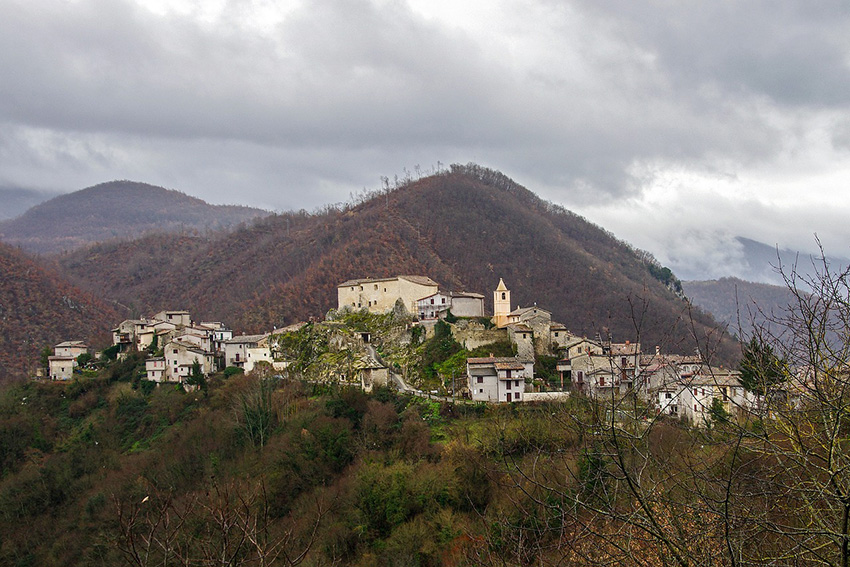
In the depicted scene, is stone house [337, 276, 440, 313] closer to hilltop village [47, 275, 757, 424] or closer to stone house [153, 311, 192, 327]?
hilltop village [47, 275, 757, 424]

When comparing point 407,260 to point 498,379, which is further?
point 407,260

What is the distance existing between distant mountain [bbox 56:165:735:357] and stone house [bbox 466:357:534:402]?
33.8 metres

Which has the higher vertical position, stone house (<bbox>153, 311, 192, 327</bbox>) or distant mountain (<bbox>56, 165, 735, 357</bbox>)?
distant mountain (<bbox>56, 165, 735, 357</bbox>)

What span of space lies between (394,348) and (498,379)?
1053cm

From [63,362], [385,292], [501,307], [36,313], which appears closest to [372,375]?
[385,292]

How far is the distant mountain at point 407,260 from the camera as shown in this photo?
88.7 m

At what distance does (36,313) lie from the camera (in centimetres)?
9081

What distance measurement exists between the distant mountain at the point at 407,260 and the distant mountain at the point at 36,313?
1451cm

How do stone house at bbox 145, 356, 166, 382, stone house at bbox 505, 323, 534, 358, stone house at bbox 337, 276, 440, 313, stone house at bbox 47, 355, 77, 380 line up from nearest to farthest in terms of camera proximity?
stone house at bbox 505, 323, 534, 358, stone house at bbox 337, 276, 440, 313, stone house at bbox 145, 356, 166, 382, stone house at bbox 47, 355, 77, 380

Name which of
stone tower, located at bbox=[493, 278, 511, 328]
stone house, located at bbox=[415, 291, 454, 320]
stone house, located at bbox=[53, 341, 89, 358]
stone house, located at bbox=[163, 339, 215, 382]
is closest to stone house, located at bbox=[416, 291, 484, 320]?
stone house, located at bbox=[415, 291, 454, 320]

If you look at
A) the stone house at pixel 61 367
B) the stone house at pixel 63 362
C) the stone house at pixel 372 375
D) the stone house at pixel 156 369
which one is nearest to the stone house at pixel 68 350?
the stone house at pixel 63 362

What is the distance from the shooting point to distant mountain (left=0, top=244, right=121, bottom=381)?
81.0 metres

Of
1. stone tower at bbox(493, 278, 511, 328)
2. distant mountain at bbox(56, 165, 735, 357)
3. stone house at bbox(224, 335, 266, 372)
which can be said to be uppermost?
distant mountain at bbox(56, 165, 735, 357)

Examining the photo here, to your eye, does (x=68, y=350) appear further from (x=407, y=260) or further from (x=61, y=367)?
(x=407, y=260)
